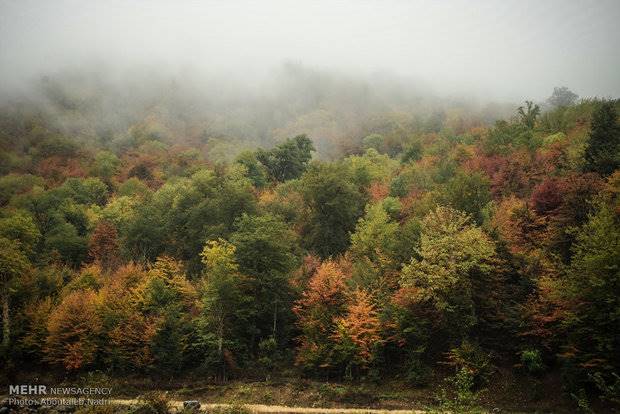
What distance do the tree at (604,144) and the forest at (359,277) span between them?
0.58 feet

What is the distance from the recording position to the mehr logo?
33575 mm

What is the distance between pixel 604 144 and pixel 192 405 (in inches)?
1613

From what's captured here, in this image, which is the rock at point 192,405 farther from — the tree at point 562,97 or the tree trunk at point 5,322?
the tree at point 562,97

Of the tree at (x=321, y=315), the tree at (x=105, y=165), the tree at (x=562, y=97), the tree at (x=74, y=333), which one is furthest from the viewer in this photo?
the tree at (x=562, y=97)

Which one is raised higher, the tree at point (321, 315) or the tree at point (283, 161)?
the tree at point (283, 161)

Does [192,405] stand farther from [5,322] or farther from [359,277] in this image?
[5,322]

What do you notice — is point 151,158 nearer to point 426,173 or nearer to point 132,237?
→ point 132,237

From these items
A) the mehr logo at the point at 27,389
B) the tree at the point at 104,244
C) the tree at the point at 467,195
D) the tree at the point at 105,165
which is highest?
the tree at the point at 105,165

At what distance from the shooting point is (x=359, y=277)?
112 ft

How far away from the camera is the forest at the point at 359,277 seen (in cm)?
2702

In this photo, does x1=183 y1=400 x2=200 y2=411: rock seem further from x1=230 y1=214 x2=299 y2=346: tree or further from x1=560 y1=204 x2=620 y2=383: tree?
x1=560 y1=204 x2=620 y2=383: tree

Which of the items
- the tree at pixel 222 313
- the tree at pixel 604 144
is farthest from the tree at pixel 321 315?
the tree at pixel 604 144

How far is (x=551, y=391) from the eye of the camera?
25469mm

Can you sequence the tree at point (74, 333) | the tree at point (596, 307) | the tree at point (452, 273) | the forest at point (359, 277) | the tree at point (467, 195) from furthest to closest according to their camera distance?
the tree at point (467, 195)
the tree at point (74, 333)
the tree at point (452, 273)
the forest at point (359, 277)
the tree at point (596, 307)
